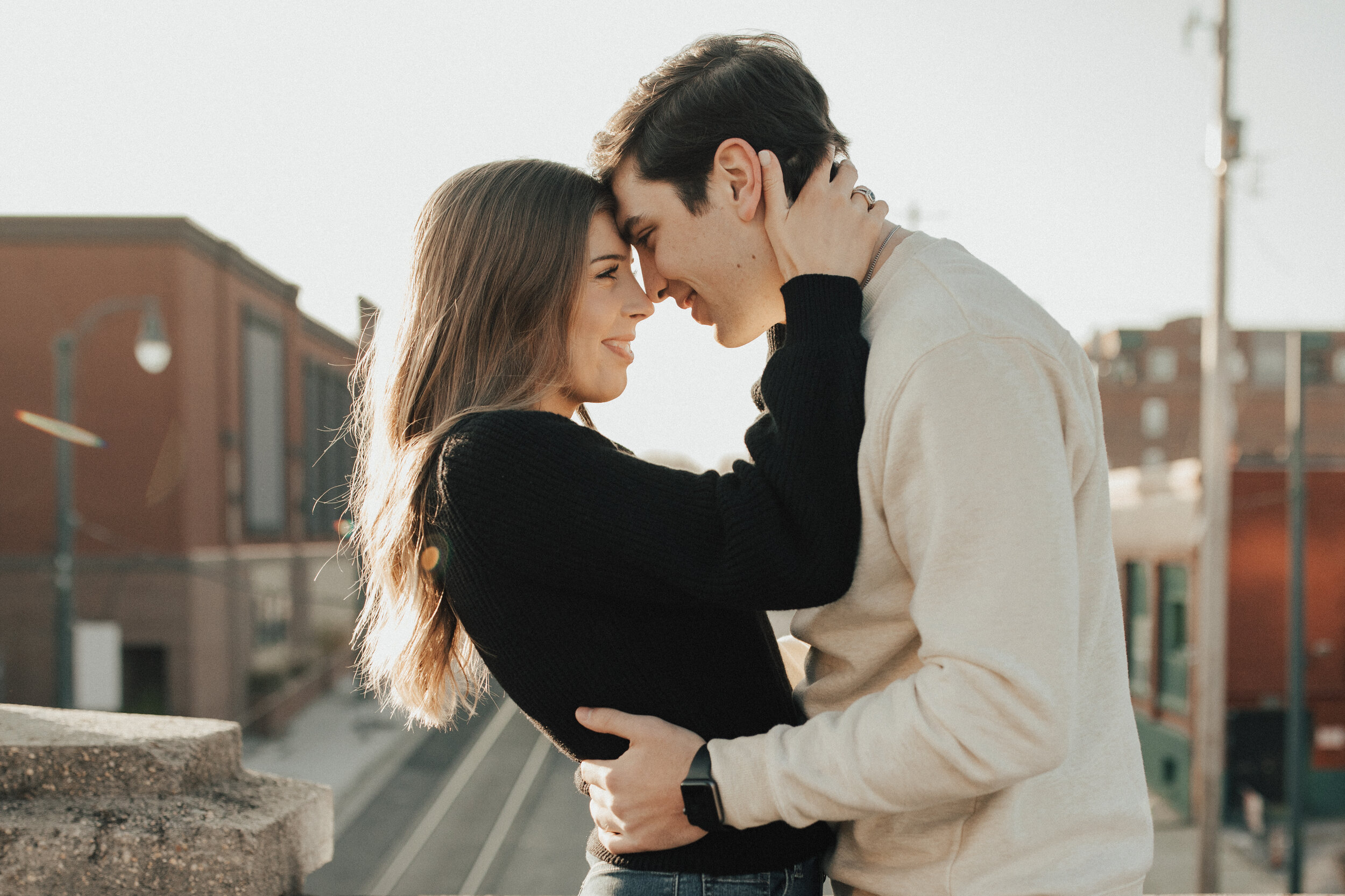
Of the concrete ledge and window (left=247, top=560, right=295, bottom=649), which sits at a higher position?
the concrete ledge

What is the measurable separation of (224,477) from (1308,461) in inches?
1016

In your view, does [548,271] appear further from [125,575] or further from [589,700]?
[125,575]

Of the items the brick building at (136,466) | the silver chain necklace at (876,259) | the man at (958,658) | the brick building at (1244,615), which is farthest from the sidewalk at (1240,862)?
the brick building at (136,466)

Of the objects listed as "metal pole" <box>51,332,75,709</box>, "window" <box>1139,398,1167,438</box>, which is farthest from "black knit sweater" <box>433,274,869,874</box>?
"window" <box>1139,398,1167,438</box>

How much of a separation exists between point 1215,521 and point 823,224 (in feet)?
40.9

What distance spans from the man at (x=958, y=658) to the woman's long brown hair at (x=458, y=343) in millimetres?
519

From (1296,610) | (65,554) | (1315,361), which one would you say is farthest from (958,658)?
(1315,361)

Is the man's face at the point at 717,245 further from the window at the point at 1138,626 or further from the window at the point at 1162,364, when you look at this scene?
the window at the point at 1162,364

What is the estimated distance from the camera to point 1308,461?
2348 cm

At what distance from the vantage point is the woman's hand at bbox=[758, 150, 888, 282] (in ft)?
6.19

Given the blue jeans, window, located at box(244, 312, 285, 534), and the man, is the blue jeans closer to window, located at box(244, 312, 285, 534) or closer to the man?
the man

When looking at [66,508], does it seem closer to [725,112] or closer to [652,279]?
[652,279]

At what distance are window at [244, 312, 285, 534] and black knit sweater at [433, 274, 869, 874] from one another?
2632cm

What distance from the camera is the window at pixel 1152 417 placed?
156 ft
